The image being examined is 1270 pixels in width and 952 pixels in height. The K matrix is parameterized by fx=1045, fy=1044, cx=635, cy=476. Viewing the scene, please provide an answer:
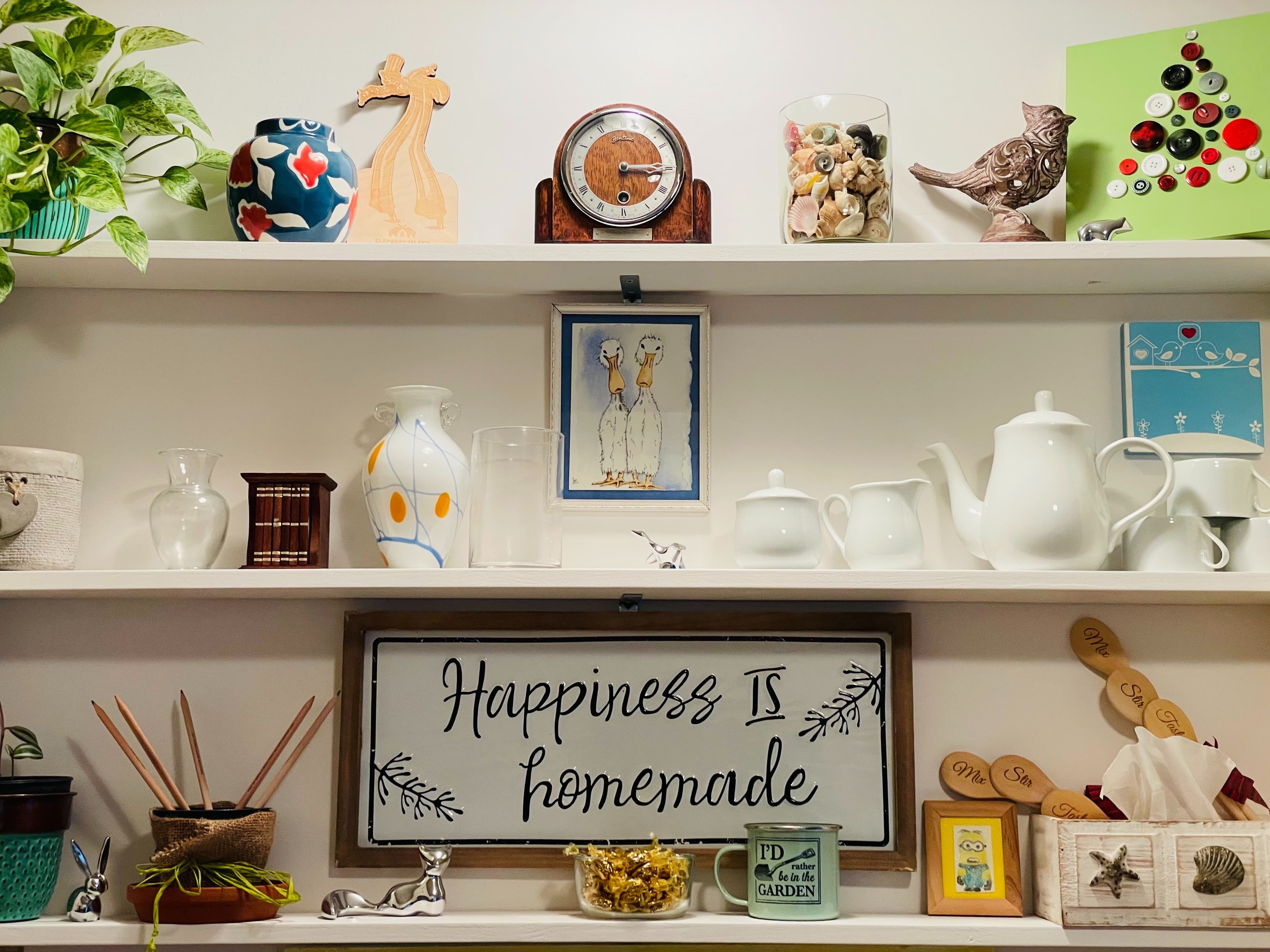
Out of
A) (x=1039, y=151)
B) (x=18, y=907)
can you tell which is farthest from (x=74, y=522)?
(x=1039, y=151)

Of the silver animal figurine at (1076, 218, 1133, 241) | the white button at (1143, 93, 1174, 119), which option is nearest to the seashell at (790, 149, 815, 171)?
→ the silver animal figurine at (1076, 218, 1133, 241)

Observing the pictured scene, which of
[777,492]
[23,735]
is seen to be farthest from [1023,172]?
[23,735]

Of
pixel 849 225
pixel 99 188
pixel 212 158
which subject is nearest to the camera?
pixel 99 188

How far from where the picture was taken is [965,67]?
1.56 meters

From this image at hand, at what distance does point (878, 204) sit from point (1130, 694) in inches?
29.4

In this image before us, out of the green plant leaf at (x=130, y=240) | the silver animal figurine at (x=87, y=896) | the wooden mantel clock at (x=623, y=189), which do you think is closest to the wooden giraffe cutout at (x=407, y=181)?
the wooden mantel clock at (x=623, y=189)

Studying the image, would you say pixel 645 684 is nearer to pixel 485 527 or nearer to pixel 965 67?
pixel 485 527

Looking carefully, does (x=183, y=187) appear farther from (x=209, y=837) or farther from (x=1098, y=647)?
(x=1098, y=647)

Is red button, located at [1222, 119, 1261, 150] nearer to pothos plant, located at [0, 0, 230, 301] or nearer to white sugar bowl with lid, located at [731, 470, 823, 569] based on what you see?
white sugar bowl with lid, located at [731, 470, 823, 569]

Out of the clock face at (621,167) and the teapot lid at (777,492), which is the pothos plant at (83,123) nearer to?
the clock face at (621,167)

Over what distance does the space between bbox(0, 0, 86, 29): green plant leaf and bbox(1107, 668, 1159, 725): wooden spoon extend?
1642mm

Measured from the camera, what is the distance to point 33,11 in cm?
135

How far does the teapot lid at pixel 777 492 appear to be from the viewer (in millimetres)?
1336

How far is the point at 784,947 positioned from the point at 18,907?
966 mm
